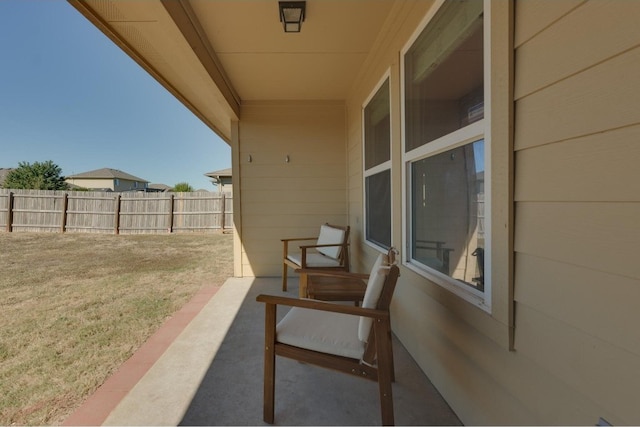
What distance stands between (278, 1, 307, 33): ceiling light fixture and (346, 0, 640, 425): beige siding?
150cm

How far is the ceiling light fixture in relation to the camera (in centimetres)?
201

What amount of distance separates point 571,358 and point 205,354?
79.8 inches

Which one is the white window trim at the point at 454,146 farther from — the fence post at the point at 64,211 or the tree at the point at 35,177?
the tree at the point at 35,177

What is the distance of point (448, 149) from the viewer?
5.01 ft

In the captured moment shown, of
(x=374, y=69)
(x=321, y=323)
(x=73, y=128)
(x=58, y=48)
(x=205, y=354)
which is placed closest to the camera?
(x=321, y=323)

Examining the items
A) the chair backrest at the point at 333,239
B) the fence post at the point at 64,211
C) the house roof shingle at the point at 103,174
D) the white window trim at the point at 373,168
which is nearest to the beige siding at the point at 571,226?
the white window trim at the point at 373,168

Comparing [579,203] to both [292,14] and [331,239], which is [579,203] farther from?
[331,239]

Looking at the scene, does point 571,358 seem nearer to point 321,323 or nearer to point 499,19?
point 321,323

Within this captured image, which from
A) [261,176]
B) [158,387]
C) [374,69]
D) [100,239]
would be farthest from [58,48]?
[158,387]

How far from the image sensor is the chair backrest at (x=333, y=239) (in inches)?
134

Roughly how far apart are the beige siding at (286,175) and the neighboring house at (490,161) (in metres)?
0.93

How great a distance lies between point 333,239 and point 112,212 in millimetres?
9045

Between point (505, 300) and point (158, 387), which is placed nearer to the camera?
point (505, 300)

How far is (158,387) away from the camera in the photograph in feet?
5.54
